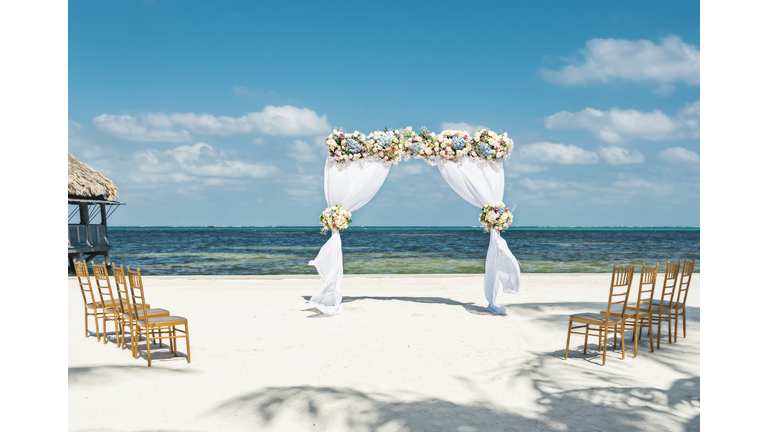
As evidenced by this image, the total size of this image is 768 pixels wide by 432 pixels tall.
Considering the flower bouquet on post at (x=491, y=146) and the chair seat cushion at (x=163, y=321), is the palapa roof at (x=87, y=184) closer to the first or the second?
the chair seat cushion at (x=163, y=321)

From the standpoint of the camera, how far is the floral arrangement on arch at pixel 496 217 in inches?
316

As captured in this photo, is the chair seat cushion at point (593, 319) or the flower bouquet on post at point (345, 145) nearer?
the chair seat cushion at point (593, 319)

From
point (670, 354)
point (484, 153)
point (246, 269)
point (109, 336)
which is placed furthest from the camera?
point (246, 269)

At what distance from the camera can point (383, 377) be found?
15.3 ft

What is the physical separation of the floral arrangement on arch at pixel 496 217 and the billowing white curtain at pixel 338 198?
1.88m

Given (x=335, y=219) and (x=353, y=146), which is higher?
(x=353, y=146)

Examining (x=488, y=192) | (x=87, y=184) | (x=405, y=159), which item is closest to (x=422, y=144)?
(x=405, y=159)

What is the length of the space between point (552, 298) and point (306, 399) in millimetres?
6879

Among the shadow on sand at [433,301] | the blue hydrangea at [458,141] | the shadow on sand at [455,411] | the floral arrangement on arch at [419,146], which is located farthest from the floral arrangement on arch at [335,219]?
the shadow on sand at [455,411]

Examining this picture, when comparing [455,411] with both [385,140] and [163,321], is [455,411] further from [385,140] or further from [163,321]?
[385,140]

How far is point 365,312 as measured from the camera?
8.18 meters

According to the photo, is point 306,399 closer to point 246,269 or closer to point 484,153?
point 484,153

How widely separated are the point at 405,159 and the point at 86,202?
587 inches
